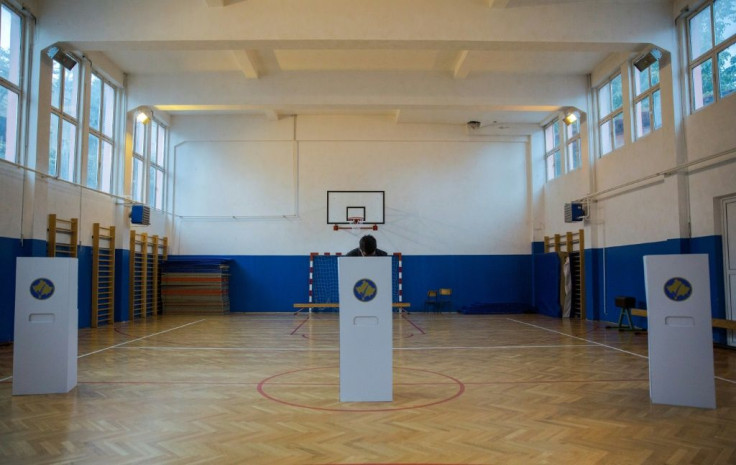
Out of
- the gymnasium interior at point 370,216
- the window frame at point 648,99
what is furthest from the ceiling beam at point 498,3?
the window frame at point 648,99

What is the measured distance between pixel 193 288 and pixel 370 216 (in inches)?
203

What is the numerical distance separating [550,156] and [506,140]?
1301 millimetres

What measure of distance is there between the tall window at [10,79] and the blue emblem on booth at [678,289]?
9099mm

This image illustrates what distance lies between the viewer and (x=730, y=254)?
25.2 ft

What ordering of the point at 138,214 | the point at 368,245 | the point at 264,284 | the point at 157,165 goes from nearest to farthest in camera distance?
the point at 368,245
the point at 138,214
the point at 157,165
the point at 264,284

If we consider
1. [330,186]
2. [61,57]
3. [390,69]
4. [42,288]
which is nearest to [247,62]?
[390,69]

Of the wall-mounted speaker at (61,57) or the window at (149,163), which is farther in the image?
the window at (149,163)

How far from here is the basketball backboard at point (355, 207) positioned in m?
14.4

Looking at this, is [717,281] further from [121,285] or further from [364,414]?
[121,285]

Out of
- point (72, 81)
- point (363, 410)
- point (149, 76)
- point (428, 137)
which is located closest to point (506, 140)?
point (428, 137)

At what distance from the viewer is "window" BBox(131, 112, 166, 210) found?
12641 millimetres

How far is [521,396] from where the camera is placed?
4.20m

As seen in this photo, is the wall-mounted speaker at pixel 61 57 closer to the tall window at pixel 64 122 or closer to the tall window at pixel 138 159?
the tall window at pixel 64 122

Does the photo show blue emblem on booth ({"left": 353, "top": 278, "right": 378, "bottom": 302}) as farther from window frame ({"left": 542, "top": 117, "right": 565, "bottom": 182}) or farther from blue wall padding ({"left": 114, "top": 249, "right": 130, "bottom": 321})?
window frame ({"left": 542, "top": 117, "right": 565, "bottom": 182})
